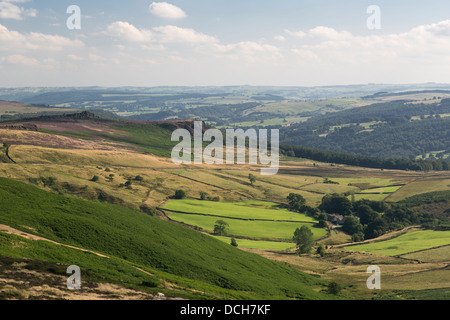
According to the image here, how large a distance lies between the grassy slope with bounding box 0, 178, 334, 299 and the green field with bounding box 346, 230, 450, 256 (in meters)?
34.8

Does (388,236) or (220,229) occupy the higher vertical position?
(220,229)

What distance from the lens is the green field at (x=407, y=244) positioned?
9362 cm

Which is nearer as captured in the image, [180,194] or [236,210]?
[236,210]

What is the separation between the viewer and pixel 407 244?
99.2 meters

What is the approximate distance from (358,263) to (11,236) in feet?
226

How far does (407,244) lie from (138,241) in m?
74.3

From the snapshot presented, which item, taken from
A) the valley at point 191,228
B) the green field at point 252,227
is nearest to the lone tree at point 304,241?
the valley at point 191,228

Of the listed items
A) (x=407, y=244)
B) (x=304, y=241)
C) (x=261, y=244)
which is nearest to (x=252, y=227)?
(x=261, y=244)

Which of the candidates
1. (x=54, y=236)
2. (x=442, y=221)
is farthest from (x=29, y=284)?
(x=442, y=221)

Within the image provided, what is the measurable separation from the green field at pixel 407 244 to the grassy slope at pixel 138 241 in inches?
1371

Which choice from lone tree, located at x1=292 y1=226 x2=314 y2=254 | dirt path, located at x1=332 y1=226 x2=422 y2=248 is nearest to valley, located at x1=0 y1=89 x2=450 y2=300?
dirt path, located at x1=332 y1=226 x2=422 y2=248

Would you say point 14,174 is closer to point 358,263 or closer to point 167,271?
point 167,271

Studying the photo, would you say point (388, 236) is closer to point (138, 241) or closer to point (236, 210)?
point (236, 210)

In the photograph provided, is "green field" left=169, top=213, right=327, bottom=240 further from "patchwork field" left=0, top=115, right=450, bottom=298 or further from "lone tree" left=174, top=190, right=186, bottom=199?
"lone tree" left=174, top=190, right=186, bottom=199
